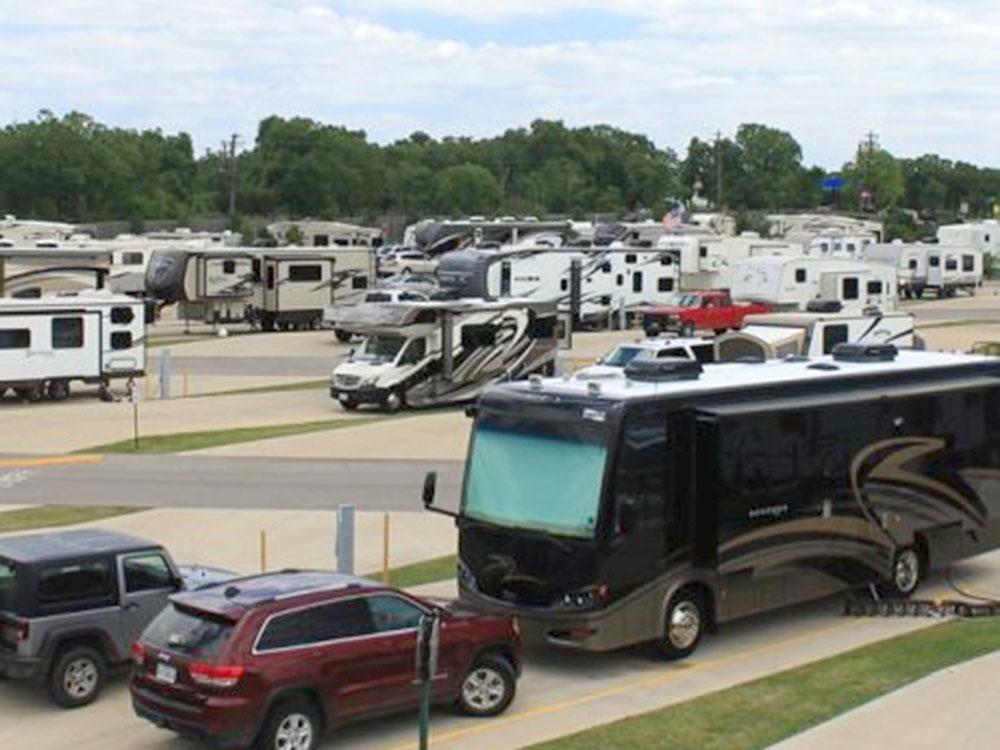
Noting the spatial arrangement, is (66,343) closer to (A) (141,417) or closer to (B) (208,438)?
→ (A) (141,417)

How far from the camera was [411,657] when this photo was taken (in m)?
14.3

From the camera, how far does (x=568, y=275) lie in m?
61.8

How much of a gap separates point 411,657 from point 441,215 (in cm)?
13315

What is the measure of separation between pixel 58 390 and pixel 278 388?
589 cm

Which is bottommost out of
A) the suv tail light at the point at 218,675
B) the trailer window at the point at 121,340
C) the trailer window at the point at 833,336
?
the suv tail light at the point at 218,675

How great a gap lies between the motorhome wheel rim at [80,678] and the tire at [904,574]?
9.07 m

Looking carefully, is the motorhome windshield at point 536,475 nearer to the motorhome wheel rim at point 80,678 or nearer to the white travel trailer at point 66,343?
the motorhome wheel rim at point 80,678

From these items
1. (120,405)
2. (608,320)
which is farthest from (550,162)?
(120,405)

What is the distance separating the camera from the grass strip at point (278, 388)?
43.7 metres

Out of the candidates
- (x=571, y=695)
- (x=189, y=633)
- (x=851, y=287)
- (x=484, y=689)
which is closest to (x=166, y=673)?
(x=189, y=633)

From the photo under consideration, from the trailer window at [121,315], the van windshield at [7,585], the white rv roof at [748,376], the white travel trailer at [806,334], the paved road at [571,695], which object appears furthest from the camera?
the trailer window at [121,315]

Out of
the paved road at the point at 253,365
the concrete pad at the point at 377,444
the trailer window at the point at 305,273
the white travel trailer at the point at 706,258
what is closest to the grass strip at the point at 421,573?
the concrete pad at the point at 377,444

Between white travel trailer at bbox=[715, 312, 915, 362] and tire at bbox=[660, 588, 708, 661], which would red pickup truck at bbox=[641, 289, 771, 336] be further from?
Answer: tire at bbox=[660, 588, 708, 661]

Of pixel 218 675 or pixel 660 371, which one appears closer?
pixel 218 675
